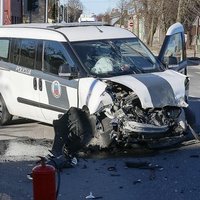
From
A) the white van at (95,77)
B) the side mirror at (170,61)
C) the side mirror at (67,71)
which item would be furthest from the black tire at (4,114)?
the side mirror at (170,61)

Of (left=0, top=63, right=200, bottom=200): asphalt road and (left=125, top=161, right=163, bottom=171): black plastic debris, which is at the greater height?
(left=125, top=161, right=163, bottom=171): black plastic debris

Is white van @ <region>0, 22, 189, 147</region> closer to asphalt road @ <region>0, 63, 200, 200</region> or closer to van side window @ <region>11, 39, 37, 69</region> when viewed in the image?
van side window @ <region>11, 39, 37, 69</region>

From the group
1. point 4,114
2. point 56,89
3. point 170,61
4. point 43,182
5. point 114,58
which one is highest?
point 114,58

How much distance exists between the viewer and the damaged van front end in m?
7.69

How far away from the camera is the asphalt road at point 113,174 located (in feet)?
20.0

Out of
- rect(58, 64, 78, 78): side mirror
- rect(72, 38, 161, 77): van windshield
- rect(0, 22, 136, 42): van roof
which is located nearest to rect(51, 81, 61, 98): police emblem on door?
rect(58, 64, 78, 78): side mirror

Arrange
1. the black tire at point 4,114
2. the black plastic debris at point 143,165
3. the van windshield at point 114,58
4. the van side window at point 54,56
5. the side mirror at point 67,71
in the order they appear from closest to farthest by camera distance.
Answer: the black plastic debris at point 143,165 → the side mirror at point 67,71 → the van windshield at point 114,58 → the van side window at point 54,56 → the black tire at point 4,114

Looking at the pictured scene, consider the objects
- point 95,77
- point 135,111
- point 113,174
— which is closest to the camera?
point 113,174

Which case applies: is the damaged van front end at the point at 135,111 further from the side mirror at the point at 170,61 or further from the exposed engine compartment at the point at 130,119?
the side mirror at the point at 170,61

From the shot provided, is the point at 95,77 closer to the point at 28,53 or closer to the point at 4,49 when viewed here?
the point at 28,53

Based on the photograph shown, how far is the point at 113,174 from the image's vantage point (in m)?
6.96

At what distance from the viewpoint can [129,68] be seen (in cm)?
875

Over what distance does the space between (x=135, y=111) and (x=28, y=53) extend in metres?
2.84

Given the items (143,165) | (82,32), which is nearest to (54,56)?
(82,32)
